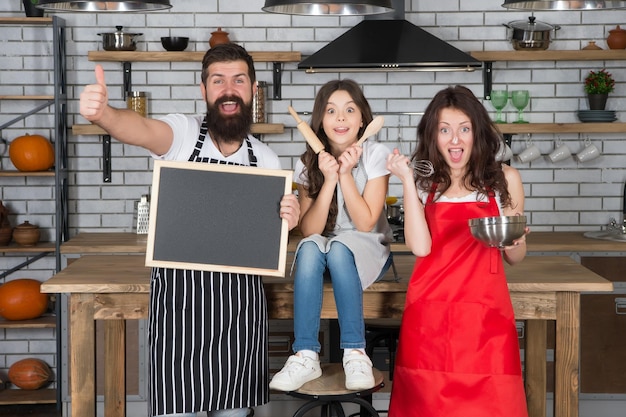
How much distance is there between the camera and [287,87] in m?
5.85

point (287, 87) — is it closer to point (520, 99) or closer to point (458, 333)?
point (520, 99)

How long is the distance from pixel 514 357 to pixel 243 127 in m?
1.15

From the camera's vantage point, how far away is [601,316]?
5.27 meters

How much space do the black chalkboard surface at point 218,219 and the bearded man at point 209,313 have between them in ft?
0.16

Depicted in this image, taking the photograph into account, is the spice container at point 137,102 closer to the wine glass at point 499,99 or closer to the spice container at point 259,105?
the spice container at point 259,105

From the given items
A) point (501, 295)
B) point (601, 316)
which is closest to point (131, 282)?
point (501, 295)

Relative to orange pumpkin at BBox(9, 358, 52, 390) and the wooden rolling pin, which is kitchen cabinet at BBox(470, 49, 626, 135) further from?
orange pumpkin at BBox(9, 358, 52, 390)

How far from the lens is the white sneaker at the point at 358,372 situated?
301 cm

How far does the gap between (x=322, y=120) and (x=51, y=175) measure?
279 cm

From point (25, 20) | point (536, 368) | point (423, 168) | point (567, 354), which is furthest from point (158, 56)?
point (567, 354)

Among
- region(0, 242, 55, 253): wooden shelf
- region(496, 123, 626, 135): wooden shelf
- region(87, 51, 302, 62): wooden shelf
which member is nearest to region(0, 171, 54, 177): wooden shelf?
region(0, 242, 55, 253): wooden shelf

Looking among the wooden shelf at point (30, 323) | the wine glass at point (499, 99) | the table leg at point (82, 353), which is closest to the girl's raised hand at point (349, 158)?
the table leg at point (82, 353)

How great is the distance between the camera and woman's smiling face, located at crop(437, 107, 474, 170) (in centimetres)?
305

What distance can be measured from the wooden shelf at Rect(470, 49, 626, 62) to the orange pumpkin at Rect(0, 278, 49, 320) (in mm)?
2957
